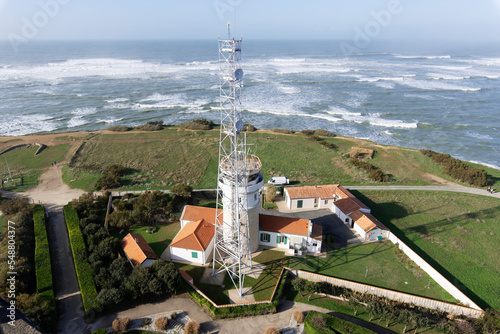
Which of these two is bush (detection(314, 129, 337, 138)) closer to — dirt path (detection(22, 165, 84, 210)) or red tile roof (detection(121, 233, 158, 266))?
dirt path (detection(22, 165, 84, 210))

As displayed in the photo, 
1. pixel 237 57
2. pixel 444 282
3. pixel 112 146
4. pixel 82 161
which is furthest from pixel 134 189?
pixel 444 282

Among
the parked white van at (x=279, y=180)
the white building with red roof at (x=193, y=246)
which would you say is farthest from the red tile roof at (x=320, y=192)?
the white building with red roof at (x=193, y=246)

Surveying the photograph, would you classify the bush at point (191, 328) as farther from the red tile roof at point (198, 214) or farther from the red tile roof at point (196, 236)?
the red tile roof at point (198, 214)

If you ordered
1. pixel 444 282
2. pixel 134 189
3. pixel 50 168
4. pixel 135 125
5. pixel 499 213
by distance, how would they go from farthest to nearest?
pixel 135 125 < pixel 50 168 < pixel 134 189 < pixel 499 213 < pixel 444 282

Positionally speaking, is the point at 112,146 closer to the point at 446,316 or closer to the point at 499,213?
the point at 446,316

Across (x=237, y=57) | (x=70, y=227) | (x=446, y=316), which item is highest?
(x=237, y=57)

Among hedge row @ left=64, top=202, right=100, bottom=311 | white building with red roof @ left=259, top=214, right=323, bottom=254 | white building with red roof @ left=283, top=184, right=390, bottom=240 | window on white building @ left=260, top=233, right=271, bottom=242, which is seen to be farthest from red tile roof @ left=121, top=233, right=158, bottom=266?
white building with red roof @ left=283, top=184, right=390, bottom=240

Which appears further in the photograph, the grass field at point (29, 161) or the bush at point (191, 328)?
the grass field at point (29, 161)
